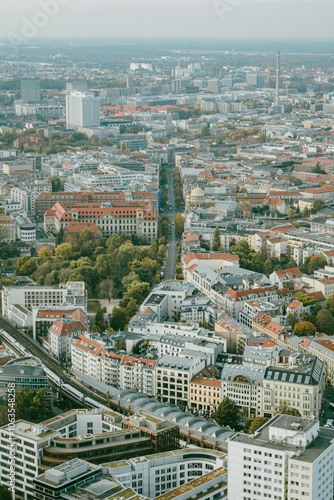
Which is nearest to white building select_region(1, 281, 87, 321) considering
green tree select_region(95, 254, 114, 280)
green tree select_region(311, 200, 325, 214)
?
green tree select_region(95, 254, 114, 280)

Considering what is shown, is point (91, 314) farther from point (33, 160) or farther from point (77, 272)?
point (33, 160)

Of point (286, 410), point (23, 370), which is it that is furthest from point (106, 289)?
point (286, 410)

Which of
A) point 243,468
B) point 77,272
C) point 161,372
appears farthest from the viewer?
point 77,272

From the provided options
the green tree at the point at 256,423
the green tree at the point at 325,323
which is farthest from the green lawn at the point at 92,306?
the green tree at the point at 256,423

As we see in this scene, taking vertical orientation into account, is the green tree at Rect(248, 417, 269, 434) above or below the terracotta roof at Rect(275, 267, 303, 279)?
below

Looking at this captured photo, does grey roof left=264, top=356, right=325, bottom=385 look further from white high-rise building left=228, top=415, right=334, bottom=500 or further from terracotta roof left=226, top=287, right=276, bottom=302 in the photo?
white high-rise building left=228, top=415, right=334, bottom=500

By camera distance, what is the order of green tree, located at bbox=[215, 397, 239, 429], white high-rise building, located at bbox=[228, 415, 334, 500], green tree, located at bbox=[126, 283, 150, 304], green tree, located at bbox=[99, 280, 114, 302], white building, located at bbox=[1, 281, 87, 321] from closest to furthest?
white high-rise building, located at bbox=[228, 415, 334, 500], green tree, located at bbox=[215, 397, 239, 429], white building, located at bbox=[1, 281, 87, 321], green tree, located at bbox=[126, 283, 150, 304], green tree, located at bbox=[99, 280, 114, 302]

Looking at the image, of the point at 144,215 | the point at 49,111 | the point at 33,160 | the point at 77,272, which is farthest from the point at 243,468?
the point at 49,111
